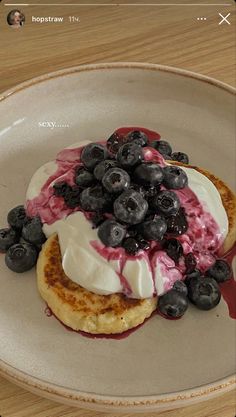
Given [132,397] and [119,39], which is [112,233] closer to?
[132,397]

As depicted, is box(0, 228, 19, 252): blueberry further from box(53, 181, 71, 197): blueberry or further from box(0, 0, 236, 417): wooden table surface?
box(0, 0, 236, 417): wooden table surface

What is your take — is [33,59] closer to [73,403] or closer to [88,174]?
[88,174]

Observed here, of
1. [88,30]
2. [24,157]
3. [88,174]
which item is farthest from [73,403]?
[88,30]

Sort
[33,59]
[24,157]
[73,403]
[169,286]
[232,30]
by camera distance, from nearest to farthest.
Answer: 1. [73,403]
2. [169,286]
3. [24,157]
4. [33,59]
5. [232,30]

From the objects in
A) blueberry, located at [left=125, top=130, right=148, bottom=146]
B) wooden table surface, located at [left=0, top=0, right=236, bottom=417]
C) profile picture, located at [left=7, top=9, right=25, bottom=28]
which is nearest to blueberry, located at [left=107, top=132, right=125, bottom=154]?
blueberry, located at [left=125, top=130, right=148, bottom=146]

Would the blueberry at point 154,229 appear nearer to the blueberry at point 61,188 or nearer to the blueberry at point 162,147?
the blueberry at point 61,188

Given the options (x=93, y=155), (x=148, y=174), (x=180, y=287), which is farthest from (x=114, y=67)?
(x=180, y=287)

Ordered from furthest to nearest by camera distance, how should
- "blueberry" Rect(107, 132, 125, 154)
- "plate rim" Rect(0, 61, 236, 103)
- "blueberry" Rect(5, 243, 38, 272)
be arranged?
"plate rim" Rect(0, 61, 236, 103)
"blueberry" Rect(107, 132, 125, 154)
"blueberry" Rect(5, 243, 38, 272)
